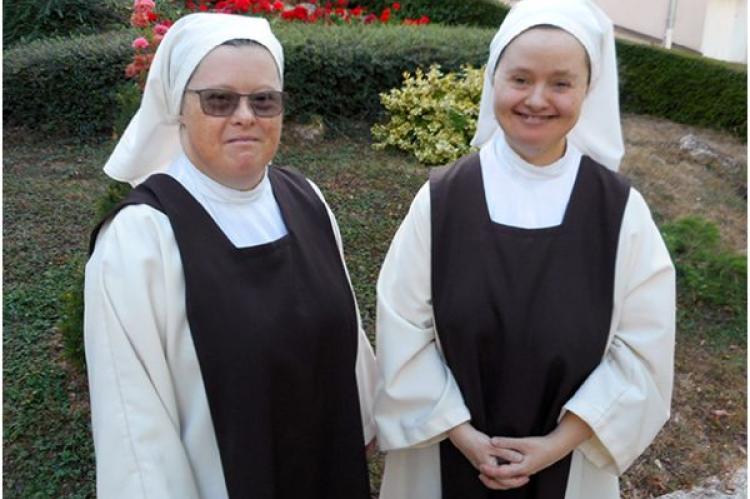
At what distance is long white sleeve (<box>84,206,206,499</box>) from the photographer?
68.2 inches

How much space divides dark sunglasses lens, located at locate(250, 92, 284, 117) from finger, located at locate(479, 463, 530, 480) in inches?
44.1

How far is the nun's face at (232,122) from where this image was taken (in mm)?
1820

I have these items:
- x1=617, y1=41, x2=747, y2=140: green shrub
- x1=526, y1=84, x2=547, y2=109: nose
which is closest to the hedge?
x1=617, y1=41, x2=747, y2=140: green shrub

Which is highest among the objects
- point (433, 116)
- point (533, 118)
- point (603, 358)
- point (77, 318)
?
point (533, 118)

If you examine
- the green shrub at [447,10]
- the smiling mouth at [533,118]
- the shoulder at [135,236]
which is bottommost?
the green shrub at [447,10]

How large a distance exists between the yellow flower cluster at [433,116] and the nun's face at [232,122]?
4.37 m

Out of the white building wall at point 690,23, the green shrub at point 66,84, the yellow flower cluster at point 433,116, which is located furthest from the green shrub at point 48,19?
the white building wall at point 690,23

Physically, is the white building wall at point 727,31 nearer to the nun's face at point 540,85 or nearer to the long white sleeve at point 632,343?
the long white sleeve at point 632,343

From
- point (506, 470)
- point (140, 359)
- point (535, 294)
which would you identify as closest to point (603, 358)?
point (535, 294)

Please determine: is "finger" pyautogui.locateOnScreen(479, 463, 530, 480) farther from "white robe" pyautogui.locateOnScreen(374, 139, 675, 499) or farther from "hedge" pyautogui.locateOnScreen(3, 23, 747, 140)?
"hedge" pyautogui.locateOnScreen(3, 23, 747, 140)

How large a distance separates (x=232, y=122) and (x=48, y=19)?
25.2 feet

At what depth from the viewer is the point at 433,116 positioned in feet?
21.0

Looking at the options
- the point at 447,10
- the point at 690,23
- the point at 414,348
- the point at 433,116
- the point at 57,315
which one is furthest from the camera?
the point at 690,23

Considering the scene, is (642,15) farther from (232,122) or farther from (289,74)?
(232,122)
